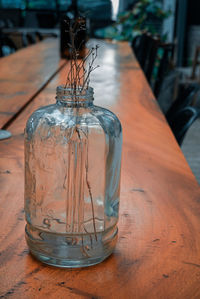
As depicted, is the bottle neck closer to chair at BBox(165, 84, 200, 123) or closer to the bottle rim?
the bottle rim

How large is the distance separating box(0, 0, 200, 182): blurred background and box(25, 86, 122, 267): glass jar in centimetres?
26

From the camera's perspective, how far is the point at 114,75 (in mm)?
2131

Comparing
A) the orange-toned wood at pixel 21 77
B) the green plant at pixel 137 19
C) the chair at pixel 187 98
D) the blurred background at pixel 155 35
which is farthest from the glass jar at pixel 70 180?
the green plant at pixel 137 19

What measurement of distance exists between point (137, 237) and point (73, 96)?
0.64 feet

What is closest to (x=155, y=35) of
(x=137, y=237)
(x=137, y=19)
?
(x=137, y=19)

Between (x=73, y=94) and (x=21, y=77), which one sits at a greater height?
(x=73, y=94)

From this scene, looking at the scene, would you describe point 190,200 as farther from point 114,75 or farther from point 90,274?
point 114,75

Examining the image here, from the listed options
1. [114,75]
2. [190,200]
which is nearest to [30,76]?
[114,75]

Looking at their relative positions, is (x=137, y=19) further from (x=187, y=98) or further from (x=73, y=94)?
(x=73, y=94)

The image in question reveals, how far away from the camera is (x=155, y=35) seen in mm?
4629

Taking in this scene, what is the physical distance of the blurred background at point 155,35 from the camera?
1.47 m

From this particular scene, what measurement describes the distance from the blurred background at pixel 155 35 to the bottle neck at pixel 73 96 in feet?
0.82

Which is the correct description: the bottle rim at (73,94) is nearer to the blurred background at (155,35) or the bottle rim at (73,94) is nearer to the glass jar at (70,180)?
the glass jar at (70,180)

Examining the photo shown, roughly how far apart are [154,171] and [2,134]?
14.2 inches
